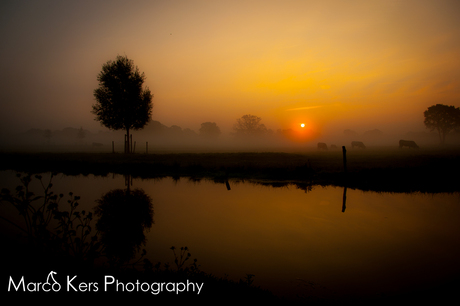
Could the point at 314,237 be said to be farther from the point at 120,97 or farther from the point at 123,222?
the point at 120,97

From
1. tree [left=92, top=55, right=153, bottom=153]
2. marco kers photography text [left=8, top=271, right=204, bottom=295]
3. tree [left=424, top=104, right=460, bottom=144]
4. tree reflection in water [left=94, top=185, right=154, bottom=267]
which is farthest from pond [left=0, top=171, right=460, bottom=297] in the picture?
tree [left=424, top=104, right=460, bottom=144]

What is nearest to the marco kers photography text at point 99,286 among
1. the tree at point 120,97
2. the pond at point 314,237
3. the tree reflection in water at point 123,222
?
the tree reflection in water at point 123,222

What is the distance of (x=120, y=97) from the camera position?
1901 inches

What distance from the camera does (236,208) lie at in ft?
48.1

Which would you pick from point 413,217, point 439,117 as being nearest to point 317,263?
point 413,217

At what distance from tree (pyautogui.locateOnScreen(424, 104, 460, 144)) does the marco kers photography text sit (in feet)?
435

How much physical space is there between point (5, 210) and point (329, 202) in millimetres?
16928

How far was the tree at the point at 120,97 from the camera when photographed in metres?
47.9

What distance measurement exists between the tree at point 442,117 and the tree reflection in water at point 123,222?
12719 centimetres

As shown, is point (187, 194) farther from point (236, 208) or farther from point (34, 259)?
point (34, 259)

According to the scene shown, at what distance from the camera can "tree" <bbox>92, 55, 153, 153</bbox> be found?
47.9 m

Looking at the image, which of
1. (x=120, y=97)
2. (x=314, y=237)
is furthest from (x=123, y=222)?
(x=120, y=97)

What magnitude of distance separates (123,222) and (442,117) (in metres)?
131

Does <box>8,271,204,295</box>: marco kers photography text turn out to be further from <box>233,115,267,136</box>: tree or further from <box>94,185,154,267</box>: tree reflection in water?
<box>233,115,267,136</box>: tree
